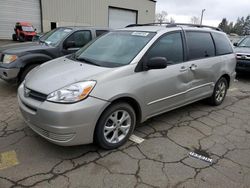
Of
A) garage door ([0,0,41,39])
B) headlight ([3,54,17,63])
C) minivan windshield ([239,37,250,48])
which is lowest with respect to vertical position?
headlight ([3,54,17,63])

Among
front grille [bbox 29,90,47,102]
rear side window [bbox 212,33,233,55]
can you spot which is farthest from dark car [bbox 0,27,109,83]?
rear side window [bbox 212,33,233,55]

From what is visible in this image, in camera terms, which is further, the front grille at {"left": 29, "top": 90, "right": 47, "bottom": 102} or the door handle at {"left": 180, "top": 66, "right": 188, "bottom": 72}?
the door handle at {"left": 180, "top": 66, "right": 188, "bottom": 72}

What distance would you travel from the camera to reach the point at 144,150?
3109 millimetres

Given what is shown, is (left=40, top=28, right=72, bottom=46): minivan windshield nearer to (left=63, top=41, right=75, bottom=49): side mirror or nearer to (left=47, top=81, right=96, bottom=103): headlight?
(left=63, top=41, right=75, bottom=49): side mirror

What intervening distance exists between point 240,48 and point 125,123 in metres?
7.14

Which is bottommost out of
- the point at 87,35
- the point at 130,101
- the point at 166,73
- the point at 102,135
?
the point at 102,135

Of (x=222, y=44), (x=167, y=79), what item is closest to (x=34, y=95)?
(x=167, y=79)

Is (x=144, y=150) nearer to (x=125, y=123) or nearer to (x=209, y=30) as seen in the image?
(x=125, y=123)

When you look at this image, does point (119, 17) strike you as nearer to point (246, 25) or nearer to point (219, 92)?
point (219, 92)

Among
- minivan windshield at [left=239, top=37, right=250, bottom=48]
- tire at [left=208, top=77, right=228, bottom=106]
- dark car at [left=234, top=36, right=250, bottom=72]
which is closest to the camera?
tire at [left=208, top=77, right=228, bottom=106]

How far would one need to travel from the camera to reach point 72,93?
2.62 meters

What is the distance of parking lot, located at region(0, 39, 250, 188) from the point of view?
2.49 metres

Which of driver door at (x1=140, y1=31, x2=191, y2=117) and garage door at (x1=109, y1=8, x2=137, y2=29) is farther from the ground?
garage door at (x1=109, y1=8, x2=137, y2=29)

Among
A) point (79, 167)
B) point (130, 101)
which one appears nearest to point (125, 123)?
point (130, 101)
